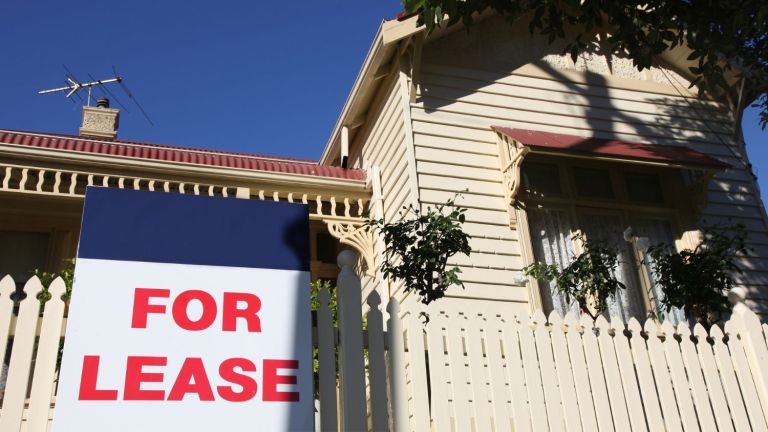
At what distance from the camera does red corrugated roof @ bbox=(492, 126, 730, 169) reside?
29.3 ft

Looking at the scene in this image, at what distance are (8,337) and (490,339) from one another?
2552mm

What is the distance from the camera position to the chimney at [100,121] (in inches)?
648

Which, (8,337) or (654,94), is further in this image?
(654,94)

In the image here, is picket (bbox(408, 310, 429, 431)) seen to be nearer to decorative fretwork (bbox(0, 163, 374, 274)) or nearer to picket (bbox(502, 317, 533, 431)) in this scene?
picket (bbox(502, 317, 533, 431))

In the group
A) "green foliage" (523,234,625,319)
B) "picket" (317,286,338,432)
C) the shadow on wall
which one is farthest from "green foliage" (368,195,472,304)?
the shadow on wall

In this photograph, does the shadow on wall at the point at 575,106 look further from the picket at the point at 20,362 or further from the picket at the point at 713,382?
the picket at the point at 20,362

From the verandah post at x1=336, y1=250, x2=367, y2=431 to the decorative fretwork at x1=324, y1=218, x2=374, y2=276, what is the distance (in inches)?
221

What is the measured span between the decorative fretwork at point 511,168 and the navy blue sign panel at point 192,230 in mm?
5385

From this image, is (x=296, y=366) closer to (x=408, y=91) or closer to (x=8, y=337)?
(x=8, y=337)

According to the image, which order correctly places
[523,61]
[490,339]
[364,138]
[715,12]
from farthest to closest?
1. [364,138]
2. [523,61]
3. [715,12]
4. [490,339]

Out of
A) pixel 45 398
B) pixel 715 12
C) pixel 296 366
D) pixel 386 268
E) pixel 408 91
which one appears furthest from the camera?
pixel 408 91

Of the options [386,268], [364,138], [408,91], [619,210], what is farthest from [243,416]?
[364,138]

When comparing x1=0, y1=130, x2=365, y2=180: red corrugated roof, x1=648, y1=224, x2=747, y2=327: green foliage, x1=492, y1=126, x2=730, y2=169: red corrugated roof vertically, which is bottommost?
x1=648, y1=224, x2=747, y2=327: green foliage

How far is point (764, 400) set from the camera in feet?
15.4
